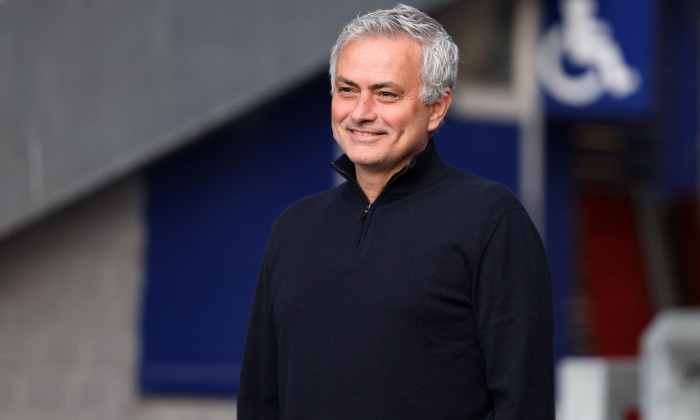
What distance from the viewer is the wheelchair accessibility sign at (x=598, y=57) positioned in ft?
27.6

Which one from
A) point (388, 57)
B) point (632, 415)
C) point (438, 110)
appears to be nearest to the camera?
point (388, 57)

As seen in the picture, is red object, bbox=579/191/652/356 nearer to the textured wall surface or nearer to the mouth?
the textured wall surface

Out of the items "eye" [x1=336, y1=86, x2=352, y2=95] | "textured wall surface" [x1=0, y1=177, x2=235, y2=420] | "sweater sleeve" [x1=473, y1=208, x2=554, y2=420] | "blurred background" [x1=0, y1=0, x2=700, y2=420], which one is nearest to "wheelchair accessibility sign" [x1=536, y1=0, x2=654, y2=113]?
"blurred background" [x1=0, y1=0, x2=700, y2=420]

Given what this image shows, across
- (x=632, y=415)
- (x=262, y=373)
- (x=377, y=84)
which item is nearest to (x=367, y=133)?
(x=377, y=84)

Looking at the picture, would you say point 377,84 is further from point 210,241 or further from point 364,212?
point 210,241

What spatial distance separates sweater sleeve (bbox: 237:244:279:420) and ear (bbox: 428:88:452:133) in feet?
1.66

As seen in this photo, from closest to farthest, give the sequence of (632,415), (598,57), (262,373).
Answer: (262,373) → (632,415) → (598,57)

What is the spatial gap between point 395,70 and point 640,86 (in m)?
6.51

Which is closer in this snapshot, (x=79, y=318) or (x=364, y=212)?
(x=364, y=212)

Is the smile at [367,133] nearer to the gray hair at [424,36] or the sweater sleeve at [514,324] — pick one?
the gray hair at [424,36]

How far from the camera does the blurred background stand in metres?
6.23

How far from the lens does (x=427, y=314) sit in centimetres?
222

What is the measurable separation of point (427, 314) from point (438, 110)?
1.53 feet

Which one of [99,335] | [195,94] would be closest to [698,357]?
[195,94]
